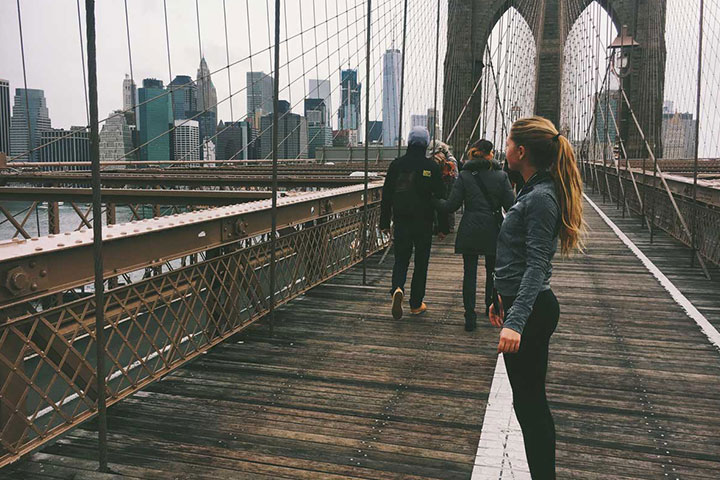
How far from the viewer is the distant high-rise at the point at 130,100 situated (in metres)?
13.2

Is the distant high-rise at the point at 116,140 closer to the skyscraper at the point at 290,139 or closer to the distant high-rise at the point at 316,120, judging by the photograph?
the skyscraper at the point at 290,139

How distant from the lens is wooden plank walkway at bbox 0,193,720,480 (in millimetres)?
2834

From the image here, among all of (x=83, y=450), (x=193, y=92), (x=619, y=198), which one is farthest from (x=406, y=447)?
(x=619, y=198)

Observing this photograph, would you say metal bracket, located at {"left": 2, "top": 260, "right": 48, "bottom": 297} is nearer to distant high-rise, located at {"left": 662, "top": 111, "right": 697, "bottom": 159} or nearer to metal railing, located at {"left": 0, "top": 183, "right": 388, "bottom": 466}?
metal railing, located at {"left": 0, "top": 183, "right": 388, "bottom": 466}

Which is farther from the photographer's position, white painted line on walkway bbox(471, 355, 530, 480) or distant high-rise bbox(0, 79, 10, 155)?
distant high-rise bbox(0, 79, 10, 155)

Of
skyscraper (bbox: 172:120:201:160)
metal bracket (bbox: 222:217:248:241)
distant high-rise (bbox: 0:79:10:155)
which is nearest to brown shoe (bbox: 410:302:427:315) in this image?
metal bracket (bbox: 222:217:248:241)

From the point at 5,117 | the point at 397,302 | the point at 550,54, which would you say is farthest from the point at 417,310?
the point at 550,54

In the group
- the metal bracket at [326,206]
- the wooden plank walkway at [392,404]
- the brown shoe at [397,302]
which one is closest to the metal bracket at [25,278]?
the wooden plank walkway at [392,404]

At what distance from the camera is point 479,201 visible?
492cm

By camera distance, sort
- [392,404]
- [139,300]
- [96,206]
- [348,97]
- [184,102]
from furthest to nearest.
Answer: [348,97] → [184,102] → [139,300] → [392,404] → [96,206]

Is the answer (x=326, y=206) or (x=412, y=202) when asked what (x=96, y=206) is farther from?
(x=326, y=206)

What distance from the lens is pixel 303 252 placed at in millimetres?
6043

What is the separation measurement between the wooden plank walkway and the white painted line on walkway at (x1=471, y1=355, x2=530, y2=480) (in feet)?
0.17

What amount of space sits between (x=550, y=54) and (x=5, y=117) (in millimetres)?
27464
